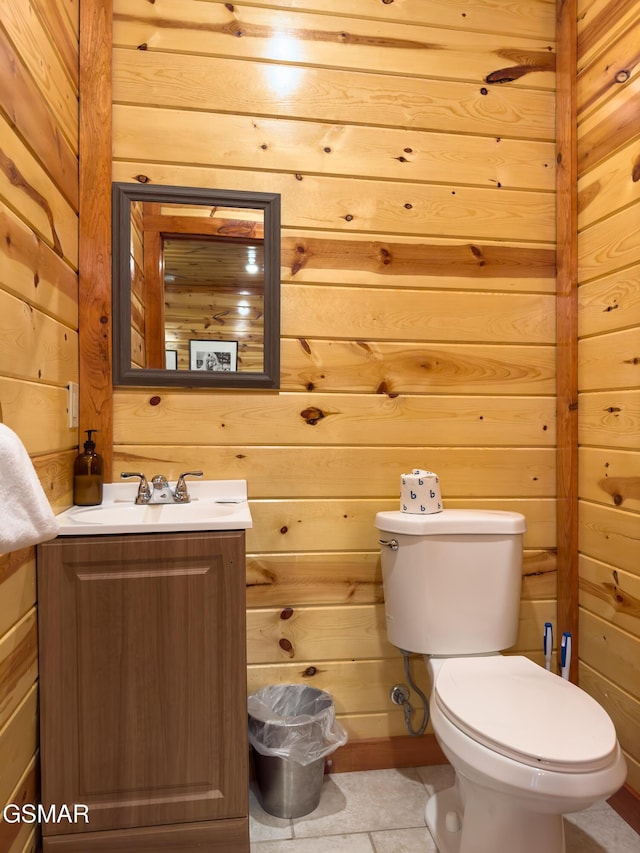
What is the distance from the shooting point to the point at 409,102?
1778 millimetres

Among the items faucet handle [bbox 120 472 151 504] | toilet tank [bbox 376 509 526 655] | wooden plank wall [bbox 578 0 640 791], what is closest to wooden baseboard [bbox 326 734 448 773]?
toilet tank [bbox 376 509 526 655]

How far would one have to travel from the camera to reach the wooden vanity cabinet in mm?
1259

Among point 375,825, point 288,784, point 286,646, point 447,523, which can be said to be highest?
point 447,523

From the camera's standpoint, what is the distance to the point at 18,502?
0.85 m

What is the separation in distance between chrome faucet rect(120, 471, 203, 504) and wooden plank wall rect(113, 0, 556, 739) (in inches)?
3.0

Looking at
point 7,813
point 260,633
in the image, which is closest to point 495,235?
point 260,633

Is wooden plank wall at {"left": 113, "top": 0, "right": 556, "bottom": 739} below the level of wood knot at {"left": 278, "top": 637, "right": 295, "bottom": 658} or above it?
above

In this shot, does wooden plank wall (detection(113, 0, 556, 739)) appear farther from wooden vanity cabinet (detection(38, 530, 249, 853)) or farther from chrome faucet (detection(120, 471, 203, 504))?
wooden vanity cabinet (detection(38, 530, 249, 853))

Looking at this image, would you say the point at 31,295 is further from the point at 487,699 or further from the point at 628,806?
the point at 628,806

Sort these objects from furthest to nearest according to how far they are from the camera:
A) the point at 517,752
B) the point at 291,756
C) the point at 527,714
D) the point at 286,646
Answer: the point at 286,646 → the point at 291,756 → the point at 527,714 → the point at 517,752

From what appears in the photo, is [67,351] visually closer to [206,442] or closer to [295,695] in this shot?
[206,442]

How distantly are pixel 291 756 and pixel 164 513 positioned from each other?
744 millimetres

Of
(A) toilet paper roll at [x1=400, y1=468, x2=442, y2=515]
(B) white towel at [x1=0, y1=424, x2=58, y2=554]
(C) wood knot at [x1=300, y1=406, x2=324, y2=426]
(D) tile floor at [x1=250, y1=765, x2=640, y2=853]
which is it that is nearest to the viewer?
(B) white towel at [x1=0, y1=424, x2=58, y2=554]

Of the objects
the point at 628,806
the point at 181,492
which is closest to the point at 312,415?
the point at 181,492
